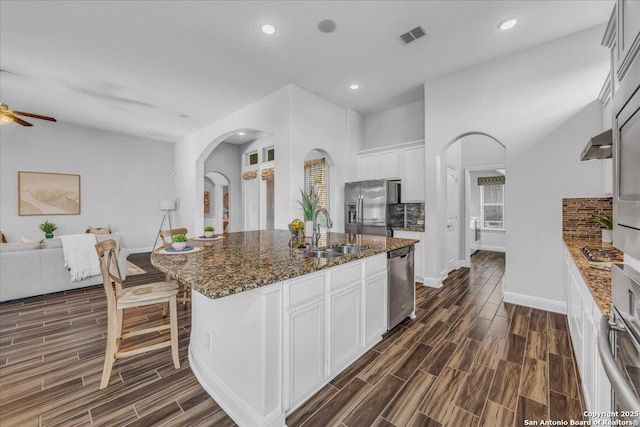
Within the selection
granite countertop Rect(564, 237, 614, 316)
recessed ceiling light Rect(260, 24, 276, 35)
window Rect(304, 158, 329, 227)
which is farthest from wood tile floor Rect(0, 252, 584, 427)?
recessed ceiling light Rect(260, 24, 276, 35)

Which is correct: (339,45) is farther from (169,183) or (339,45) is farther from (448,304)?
(169,183)

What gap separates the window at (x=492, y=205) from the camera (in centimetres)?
754

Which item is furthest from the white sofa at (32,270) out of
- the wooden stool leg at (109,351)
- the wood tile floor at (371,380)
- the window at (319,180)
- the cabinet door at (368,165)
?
the cabinet door at (368,165)

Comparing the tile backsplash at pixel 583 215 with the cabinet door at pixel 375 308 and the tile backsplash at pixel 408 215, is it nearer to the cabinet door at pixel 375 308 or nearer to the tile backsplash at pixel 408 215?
the tile backsplash at pixel 408 215

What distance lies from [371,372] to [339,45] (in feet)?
11.6

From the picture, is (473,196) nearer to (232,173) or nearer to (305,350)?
(232,173)

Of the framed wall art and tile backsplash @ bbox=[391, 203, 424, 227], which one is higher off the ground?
the framed wall art

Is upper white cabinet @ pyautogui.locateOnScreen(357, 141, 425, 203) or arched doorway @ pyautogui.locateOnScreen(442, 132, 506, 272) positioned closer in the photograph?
upper white cabinet @ pyautogui.locateOnScreen(357, 141, 425, 203)

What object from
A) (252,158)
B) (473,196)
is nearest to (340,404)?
(252,158)

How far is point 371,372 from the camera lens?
2002 mm

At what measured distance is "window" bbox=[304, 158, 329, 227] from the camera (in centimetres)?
522

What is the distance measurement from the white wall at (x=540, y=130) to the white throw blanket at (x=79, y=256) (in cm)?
591

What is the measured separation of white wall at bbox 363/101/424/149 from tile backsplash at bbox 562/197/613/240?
2610 mm

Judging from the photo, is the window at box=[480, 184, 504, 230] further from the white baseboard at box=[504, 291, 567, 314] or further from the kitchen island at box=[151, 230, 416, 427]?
the kitchen island at box=[151, 230, 416, 427]
